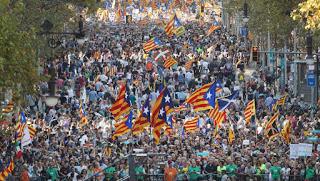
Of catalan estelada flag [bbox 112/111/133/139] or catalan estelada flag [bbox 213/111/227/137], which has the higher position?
catalan estelada flag [bbox 112/111/133/139]

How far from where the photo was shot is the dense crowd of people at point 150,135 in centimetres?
3578

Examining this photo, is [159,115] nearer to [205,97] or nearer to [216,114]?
[205,97]

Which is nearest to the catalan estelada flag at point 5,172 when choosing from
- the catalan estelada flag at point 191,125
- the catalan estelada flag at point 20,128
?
the catalan estelada flag at point 20,128

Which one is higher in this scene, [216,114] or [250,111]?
[216,114]

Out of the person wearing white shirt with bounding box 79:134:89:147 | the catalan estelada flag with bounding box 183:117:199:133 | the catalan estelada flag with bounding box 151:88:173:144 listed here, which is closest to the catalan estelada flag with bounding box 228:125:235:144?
the catalan estelada flag with bounding box 183:117:199:133

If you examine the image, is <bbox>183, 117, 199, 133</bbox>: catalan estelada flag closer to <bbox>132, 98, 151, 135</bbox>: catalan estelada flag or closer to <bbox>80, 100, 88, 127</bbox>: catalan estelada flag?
<bbox>132, 98, 151, 135</bbox>: catalan estelada flag

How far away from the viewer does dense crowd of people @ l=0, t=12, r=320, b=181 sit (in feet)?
117

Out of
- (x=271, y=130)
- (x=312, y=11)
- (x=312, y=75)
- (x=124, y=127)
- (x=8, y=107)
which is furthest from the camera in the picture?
(x=312, y=75)

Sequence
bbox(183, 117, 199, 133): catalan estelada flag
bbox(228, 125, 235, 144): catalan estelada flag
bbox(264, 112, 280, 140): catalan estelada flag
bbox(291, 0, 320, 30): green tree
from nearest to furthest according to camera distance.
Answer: bbox(291, 0, 320, 30): green tree < bbox(228, 125, 235, 144): catalan estelada flag < bbox(264, 112, 280, 140): catalan estelada flag < bbox(183, 117, 199, 133): catalan estelada flag

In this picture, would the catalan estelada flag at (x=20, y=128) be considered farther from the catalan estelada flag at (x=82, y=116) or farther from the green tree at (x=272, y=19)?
the green tree at (x=272, y=19)

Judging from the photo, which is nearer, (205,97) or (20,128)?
(20,128)

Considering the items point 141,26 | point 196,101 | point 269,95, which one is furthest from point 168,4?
point 196,101

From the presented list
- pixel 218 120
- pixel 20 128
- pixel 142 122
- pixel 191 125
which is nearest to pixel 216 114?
pixel 218 120

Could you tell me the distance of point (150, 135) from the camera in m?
42.8
